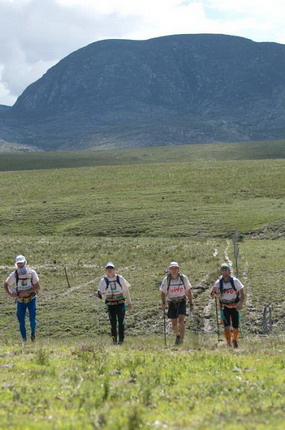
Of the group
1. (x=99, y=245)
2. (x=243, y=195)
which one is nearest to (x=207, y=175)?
(x=243, y=195)

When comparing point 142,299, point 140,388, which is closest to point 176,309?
point 140,388

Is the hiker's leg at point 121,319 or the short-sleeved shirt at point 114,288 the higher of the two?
the short-sleeved shirt at point 114,288

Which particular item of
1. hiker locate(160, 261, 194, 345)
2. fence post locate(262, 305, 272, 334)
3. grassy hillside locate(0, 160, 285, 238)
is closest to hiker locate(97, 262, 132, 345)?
hiker locate(160, 261, 194, 345)

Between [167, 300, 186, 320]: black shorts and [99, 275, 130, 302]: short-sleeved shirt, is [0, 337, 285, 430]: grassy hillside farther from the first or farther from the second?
[167, 300, 186, 320]: black shorts

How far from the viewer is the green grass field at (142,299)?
995cm

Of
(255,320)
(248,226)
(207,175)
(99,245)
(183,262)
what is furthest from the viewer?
(207,175)

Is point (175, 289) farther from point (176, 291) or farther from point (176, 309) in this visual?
point (176, 309)

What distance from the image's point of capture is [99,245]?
52906 mm

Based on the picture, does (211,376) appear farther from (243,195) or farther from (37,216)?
(243,195)

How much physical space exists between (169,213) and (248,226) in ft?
37.2

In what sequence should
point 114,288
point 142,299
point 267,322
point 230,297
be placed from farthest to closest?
point 142,299
point 267,322
point 114,288
point 230,297

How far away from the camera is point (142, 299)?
31.8 meters

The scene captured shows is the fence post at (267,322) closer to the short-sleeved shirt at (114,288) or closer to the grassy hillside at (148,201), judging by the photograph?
the short-sleeved shirt at (114,288)

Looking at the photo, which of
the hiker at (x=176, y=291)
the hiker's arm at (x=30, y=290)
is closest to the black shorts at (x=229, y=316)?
the hiker at (x=176, y=291)
